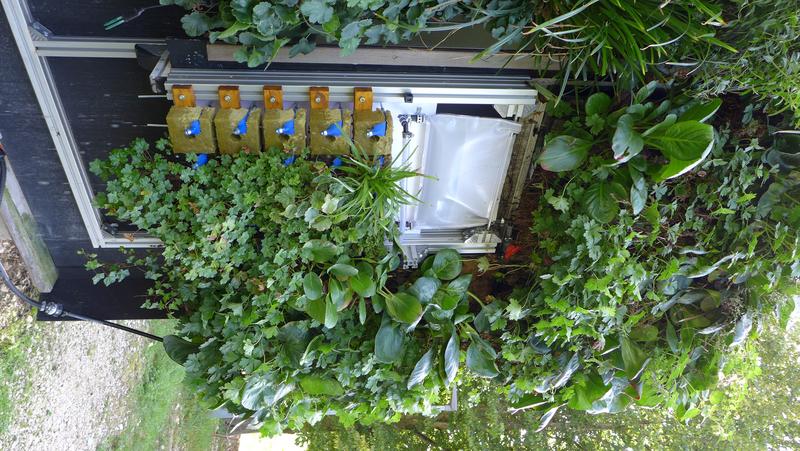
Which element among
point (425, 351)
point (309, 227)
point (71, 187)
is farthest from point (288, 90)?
point (425, 351)

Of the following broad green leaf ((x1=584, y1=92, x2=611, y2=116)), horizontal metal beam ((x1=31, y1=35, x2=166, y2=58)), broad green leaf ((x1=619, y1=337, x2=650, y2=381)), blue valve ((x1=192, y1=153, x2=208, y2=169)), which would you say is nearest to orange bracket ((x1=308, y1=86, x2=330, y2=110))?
blue valve ((x1=192, y1=153, x2=208, y2=169))

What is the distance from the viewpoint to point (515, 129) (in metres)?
2.69

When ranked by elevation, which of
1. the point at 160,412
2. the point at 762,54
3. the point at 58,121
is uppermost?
the point at 762,54

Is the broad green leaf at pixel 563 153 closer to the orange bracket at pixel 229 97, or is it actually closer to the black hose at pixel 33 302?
the orange bracket at pixel 229 97

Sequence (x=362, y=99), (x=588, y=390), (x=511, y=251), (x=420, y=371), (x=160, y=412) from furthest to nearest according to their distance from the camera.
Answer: (x=160, y=412) < (x=511, y=251) < (x=588, y=390) < (x=420, y=371) < (x=362, y=99)

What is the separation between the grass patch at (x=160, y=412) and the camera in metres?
4.64

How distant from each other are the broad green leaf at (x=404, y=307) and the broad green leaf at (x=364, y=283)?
0.15m

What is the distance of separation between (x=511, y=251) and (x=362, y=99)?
127 cm

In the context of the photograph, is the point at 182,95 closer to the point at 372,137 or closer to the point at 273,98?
the point at 273,98

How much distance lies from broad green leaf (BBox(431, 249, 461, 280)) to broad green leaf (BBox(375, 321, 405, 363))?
391 mm

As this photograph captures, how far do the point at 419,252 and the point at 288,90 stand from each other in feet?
3.89

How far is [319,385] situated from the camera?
250 cm

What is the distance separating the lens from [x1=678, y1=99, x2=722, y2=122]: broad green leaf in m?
2.11

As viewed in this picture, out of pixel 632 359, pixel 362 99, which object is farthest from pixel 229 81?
pixel 632 359
